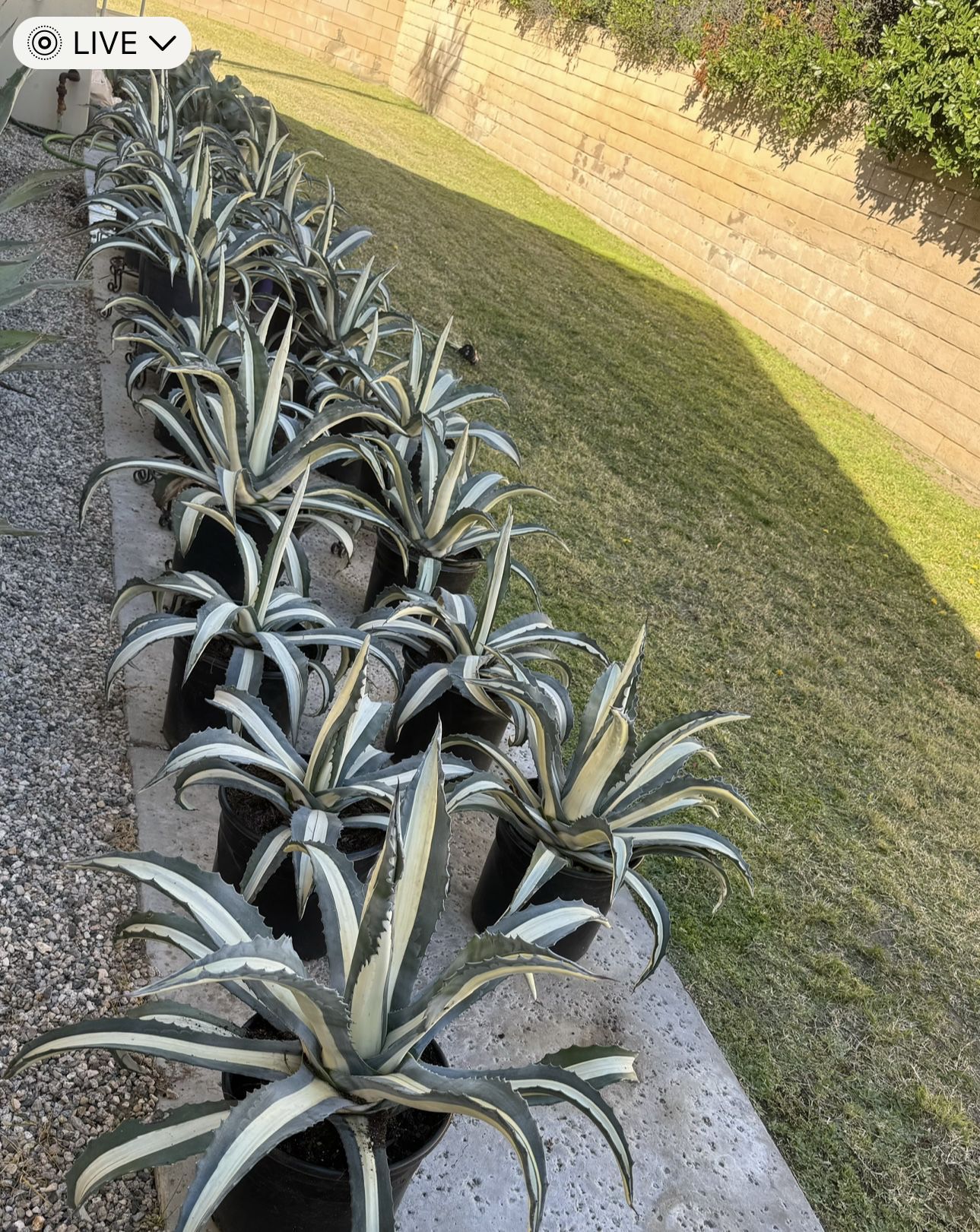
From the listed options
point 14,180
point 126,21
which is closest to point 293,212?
point 126,21

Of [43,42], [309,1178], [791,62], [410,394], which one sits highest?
[791,62]

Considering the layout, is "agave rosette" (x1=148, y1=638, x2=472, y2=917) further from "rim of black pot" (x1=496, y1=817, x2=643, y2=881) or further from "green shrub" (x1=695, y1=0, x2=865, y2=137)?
"green shrub" (x1=695, y1=0, x2=865, y2=137)

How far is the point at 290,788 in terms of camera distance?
147 centimetres

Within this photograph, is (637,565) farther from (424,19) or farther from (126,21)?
(424,19)

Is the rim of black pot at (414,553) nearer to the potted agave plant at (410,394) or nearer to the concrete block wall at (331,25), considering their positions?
the potted agave plant at (410,394)

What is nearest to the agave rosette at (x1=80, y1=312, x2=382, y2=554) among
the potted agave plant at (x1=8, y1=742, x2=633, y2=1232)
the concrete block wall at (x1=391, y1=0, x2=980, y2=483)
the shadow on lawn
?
the shadow on lawn

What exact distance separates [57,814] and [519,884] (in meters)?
0.77

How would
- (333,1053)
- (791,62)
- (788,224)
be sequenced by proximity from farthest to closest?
1. (788,224)
2. (791,62)
3. (333,1053)

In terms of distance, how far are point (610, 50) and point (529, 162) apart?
1530 millimetres

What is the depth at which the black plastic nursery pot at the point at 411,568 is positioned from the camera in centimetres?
231

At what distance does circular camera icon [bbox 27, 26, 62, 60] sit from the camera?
3.45 metres

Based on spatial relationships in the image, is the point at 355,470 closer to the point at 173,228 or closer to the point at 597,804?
the point at 173,228

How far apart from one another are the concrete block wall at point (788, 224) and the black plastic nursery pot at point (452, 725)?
499 cm

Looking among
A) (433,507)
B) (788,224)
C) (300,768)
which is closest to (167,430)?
(433,507)
